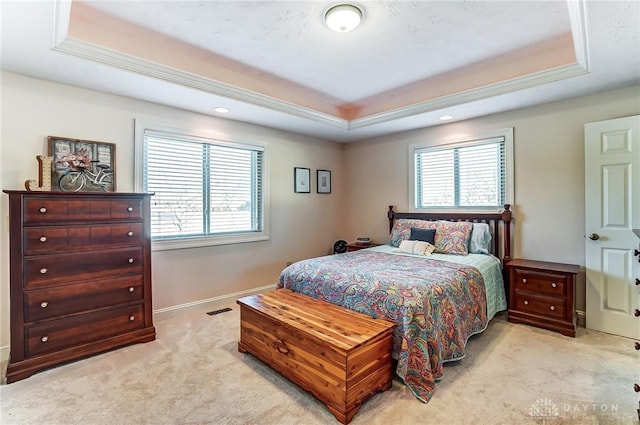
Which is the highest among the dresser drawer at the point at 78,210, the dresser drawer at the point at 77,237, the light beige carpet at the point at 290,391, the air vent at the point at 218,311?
the dresser drawer at the point at 78,210

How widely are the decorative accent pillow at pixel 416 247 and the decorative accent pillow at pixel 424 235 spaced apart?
96 millimetres

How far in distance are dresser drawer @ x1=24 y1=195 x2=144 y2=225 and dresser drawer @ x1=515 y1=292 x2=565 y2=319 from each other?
388cm

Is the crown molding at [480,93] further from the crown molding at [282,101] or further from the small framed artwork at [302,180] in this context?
the small framed artwork at [302,180]

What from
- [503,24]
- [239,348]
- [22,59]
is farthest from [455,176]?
[22,59]

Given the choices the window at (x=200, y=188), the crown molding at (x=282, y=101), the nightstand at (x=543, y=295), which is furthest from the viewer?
the window at (x=200, y=188)

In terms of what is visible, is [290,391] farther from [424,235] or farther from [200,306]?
[424,235]

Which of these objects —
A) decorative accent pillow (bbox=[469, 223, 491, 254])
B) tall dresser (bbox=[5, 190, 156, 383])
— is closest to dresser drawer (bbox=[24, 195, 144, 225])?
tall dresser (bbox=[5, 190, 156, 383])

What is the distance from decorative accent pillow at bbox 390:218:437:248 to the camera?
399 cm

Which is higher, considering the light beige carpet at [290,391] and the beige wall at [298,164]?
the beige wall at [298,164]

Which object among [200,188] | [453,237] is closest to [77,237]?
[200,188]

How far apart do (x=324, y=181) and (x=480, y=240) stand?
2.53m

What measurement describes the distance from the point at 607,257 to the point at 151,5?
446 centimetres

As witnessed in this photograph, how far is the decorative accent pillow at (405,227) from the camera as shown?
13.1 ft

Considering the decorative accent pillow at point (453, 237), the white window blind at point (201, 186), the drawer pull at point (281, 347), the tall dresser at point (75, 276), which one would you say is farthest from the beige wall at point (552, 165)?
the tall dresser at point (75, 276)
